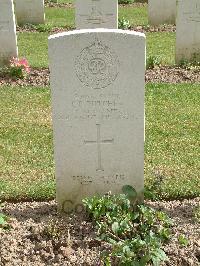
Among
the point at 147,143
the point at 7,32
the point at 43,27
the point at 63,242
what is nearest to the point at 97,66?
the point at 63,242

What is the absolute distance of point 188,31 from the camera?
9086 millimetres

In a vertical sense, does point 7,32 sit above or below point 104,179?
above

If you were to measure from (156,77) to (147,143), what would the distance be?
274 cm

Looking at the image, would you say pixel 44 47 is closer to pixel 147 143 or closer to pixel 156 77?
pixel 156 77

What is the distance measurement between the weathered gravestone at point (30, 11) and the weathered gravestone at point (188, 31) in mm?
5351

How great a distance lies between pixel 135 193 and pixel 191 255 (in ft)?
2.52

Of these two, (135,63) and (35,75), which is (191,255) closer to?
(135,63)

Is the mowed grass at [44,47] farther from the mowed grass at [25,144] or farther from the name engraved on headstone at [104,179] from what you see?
the name engraved on headstone at [104,179]

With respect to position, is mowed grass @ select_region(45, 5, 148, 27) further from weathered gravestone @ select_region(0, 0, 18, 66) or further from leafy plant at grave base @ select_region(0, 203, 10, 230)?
leafy plant at grave base @ select_region(0, 203, 10, 230)

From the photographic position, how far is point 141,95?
4.16 meters

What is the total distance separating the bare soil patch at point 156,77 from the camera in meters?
8.47

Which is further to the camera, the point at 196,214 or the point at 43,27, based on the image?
the point at 43,27

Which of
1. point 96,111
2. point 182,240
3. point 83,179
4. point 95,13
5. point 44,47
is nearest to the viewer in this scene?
point 182,240

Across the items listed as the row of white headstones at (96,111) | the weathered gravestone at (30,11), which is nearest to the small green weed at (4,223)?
the row of white headstones at (96,111)
